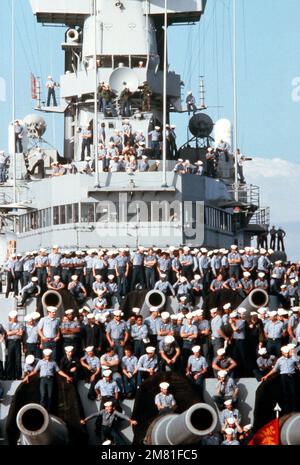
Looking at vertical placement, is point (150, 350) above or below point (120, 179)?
below

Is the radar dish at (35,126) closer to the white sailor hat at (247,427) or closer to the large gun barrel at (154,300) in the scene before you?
the large gun barrel at (154,300)

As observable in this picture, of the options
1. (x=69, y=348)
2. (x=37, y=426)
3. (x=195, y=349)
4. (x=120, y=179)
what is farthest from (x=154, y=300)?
(x=120, y=179)

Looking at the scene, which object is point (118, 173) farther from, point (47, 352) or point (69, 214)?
point (47, 352)

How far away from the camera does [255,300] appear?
25.9 metres

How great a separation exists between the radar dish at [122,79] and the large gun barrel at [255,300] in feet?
40.3

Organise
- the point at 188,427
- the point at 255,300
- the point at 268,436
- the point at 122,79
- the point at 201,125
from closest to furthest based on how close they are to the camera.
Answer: the point at 188,427, the point at 268,436, the point at 255,300, the point at 122,79, the point at 201,125

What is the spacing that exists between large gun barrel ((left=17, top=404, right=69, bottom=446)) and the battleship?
26.9 feet

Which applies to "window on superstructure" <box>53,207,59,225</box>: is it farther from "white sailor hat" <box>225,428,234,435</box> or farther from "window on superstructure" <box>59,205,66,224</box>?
"white sailor hat" <box>225,428,234,435</box>

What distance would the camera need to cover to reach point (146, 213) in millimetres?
34031

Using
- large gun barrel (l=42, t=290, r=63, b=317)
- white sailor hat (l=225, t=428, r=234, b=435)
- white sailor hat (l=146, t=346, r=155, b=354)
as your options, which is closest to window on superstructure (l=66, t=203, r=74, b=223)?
large gun barrel (l=42, t=290, r=63, b=317)

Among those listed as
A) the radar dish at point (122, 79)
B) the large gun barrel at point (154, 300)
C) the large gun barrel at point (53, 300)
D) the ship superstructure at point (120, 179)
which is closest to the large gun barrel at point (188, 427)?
the large gun barrel at point (154, 300)

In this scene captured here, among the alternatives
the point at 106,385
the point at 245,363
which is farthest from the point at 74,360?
the point at 245,363

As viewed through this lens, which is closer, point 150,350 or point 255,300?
point 150,350

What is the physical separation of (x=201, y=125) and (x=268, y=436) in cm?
2330
